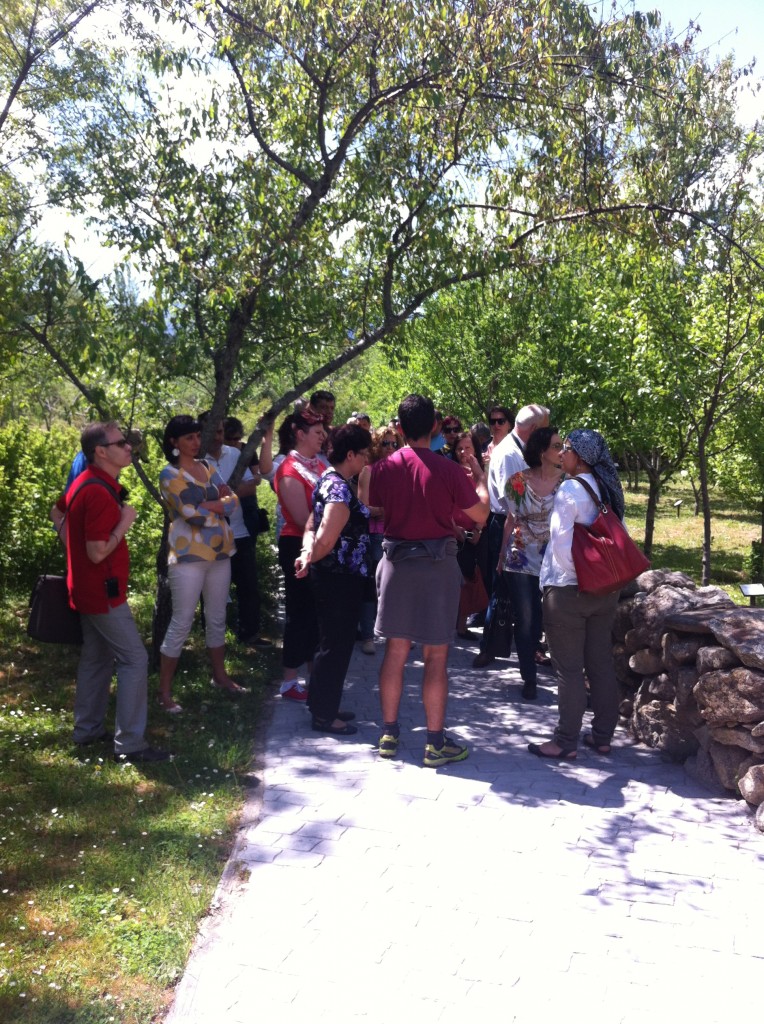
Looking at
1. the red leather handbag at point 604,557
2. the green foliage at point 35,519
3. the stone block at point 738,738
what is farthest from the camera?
the green foliage at point 35,519

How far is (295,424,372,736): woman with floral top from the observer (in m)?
6.04

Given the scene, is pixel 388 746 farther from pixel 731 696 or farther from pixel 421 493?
pixel 731 696

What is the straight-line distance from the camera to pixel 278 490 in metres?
6.84

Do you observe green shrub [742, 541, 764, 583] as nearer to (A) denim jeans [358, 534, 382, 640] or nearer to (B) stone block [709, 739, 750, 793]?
(A) denim jeans [358, 534, 382, 640]

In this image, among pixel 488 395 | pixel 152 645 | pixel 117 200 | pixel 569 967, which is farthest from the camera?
pixel 488 395

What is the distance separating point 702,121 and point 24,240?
5121mm

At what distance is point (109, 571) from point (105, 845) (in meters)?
1.59

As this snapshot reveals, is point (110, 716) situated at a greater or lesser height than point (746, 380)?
lesser

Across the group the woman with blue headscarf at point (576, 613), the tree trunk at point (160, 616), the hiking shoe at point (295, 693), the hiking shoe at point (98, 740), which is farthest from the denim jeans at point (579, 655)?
the tree trunk at point (160, 616)

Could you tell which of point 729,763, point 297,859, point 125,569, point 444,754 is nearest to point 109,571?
point 125,569

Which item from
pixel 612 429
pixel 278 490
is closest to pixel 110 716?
pixel 278 490

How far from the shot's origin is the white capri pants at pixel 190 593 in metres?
6.48

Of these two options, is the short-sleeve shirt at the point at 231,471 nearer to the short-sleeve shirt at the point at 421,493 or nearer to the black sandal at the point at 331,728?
the black sandal at the point at 331,728

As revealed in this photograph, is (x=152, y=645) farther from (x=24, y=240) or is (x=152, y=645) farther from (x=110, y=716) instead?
(x=24, y=240)
